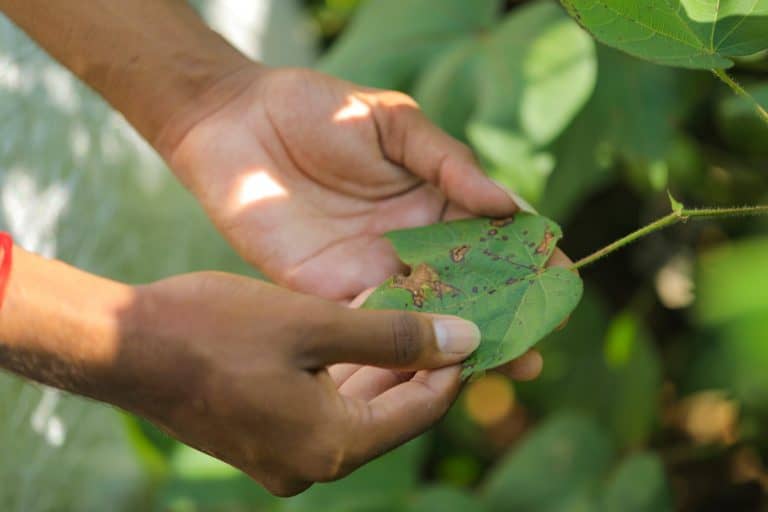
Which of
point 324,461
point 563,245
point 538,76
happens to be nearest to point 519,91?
point 538,76

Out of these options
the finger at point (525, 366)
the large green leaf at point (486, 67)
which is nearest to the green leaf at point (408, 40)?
the large green leaf at point (486, 67)

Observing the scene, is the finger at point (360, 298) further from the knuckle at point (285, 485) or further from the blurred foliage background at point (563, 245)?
the blurred foliage background at point (563, 245)

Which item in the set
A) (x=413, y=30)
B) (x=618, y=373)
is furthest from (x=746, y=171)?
(x=413, y=30)

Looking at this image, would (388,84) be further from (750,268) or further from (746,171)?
(750,268)

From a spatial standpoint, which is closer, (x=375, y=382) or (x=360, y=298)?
(x=375, y=382)

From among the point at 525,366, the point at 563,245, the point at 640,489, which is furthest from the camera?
the point at 563,245

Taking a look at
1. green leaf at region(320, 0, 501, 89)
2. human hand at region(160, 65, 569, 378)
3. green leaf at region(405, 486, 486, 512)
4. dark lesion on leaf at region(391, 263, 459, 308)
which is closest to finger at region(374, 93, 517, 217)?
human hand at region(160, 65, 569, 378)

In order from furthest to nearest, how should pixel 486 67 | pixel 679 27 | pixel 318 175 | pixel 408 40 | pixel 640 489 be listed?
pixel 408 40
pixel 486 67
pixel 640 489
pixel 318 175
pixel 679 27

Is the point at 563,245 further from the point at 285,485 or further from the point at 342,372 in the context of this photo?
the point at 285,485

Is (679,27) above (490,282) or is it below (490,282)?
above
